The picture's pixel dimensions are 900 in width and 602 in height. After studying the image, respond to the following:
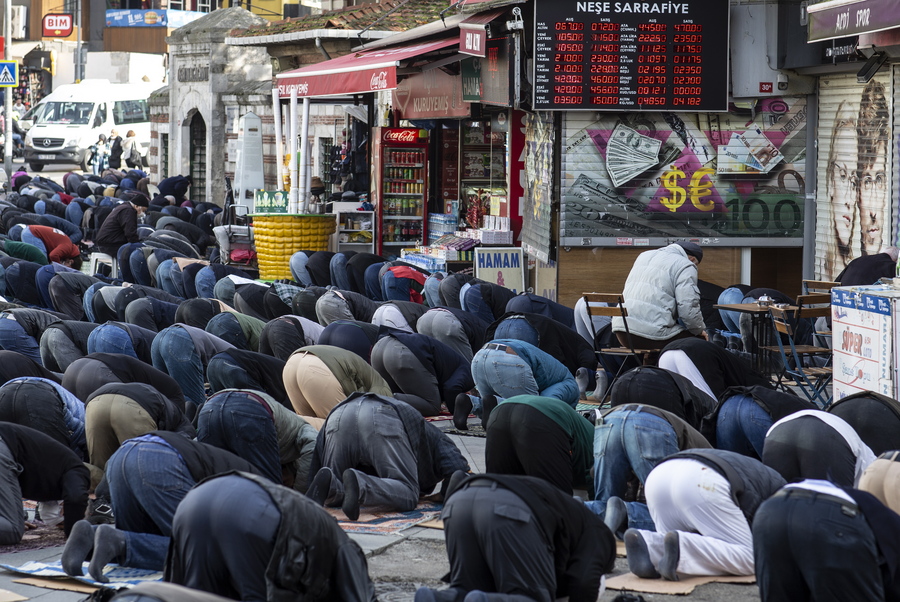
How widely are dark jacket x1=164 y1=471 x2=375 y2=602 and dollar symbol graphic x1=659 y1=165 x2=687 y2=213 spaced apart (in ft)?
26.9

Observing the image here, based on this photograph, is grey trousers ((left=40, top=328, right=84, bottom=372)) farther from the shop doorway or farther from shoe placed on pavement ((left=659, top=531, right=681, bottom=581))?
the shop doorway

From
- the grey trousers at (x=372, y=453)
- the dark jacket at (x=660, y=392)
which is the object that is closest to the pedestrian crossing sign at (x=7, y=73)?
the grey trousers at (x=372, y=453)

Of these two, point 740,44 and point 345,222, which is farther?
point 345,222

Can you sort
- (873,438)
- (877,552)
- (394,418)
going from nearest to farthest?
(877,552), (873,438), (394,418)

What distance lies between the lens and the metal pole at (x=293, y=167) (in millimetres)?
16609

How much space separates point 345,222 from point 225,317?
7.30m

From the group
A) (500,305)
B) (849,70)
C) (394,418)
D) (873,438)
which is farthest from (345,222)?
(873,438)

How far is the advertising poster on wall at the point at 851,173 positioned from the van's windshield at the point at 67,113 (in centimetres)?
3058

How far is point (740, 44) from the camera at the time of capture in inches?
485

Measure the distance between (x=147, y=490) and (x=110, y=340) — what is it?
12.8ft

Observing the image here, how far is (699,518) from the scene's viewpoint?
5941 millimetres

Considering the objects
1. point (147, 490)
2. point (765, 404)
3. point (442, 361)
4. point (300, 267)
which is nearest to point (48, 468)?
point (147, 490)

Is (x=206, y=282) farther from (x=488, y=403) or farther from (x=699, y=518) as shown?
(x=699, y=518)

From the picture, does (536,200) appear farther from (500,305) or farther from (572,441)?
(572,441)
